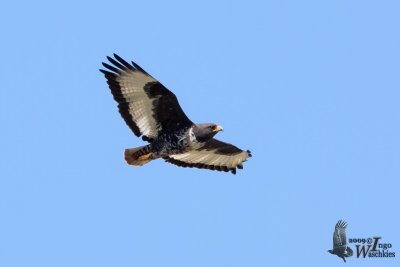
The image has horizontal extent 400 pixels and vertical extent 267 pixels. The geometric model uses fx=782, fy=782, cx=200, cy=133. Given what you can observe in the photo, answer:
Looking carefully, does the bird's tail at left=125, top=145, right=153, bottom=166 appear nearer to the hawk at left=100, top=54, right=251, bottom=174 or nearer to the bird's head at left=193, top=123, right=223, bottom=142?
the hawk at left=100, top=54, right=251, bottom=174

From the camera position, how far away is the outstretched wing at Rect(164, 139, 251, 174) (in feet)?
57.8

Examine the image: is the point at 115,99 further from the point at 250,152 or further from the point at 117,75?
the point at 250,152

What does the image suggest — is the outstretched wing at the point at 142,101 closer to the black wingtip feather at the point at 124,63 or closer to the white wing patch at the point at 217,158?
the black wingtip feather at the point at 124,63

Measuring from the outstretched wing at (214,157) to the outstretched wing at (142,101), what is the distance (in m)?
1.26

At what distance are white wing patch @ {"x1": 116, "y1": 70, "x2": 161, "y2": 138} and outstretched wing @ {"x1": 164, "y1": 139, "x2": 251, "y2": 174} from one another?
1208mm

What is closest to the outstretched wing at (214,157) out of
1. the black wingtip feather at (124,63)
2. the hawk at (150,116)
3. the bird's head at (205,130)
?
the hawk at (150,116)

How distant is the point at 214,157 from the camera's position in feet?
59.0

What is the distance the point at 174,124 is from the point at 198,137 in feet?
2.22

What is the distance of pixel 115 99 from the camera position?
16.5 meters

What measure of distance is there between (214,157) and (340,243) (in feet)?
11.7

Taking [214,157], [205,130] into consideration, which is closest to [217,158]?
[214,157]

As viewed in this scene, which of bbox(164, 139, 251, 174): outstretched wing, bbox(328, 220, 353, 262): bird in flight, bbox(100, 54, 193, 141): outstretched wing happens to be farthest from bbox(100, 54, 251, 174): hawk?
bbox(328, 220, 353, 262): bird in flight

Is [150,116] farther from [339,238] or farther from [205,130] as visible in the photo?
[339,238]

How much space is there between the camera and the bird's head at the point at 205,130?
15992mm
